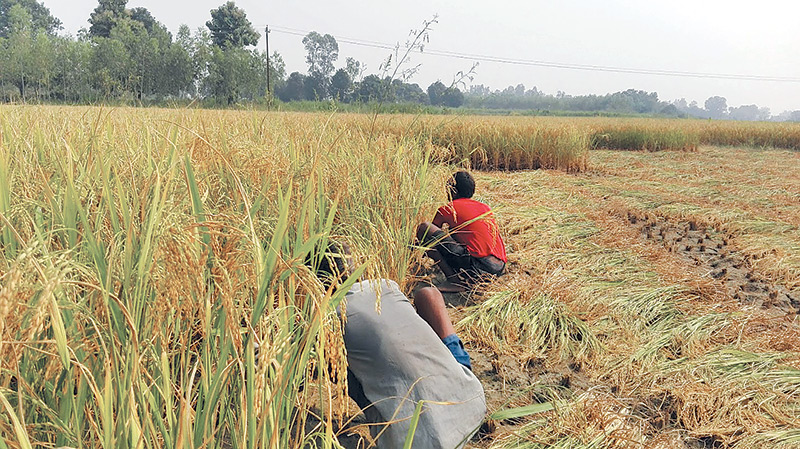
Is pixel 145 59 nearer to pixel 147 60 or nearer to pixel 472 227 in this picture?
pixel 147 60

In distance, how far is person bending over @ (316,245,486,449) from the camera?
1.83m

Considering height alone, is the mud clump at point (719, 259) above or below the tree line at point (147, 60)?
below

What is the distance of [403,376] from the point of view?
1.88m

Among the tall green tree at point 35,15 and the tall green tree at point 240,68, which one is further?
the tall green tree at point 35,15

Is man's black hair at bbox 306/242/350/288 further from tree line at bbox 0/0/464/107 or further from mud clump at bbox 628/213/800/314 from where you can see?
tree line at bbox 0/0/464/107

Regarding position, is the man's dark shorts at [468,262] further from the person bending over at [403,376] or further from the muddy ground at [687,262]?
the person bending over at [403,376]

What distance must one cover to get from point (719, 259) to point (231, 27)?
58.0 metres

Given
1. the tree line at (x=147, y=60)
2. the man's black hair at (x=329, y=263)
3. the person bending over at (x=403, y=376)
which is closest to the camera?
the man's black hair at (x=329, y=263)

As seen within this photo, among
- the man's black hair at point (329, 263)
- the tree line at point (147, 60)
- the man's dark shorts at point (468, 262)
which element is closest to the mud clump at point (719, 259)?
the man's dark shorts at point (468, 262)

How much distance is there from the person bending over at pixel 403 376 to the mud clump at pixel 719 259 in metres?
3.02

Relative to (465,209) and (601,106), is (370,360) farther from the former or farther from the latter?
(601,106)

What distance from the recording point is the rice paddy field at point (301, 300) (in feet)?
3.34

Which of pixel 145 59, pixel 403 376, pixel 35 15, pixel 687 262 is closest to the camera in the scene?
pixel 403 376

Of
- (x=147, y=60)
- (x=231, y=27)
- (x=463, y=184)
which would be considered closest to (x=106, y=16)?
(x=231, y=27)
